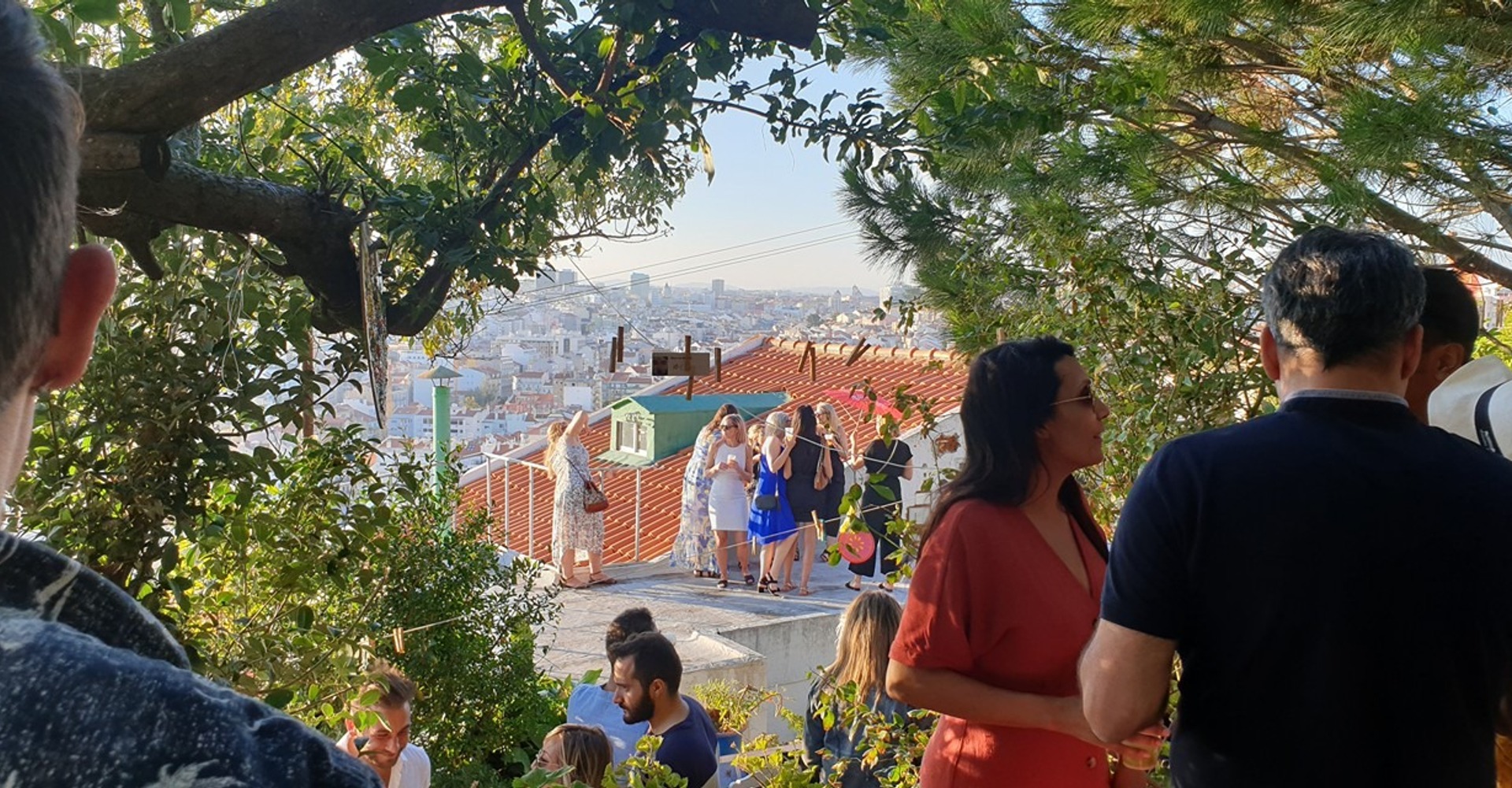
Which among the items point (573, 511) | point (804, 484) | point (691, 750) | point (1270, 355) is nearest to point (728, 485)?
point (804, 484)

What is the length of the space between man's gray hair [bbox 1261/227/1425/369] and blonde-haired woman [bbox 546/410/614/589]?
6.52 meters

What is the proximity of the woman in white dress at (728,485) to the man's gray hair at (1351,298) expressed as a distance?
6557mm

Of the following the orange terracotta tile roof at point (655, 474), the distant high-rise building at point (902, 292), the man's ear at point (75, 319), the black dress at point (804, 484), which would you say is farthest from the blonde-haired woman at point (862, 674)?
the orange terracotta tile roof at point (655, 474)

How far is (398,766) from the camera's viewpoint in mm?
3633

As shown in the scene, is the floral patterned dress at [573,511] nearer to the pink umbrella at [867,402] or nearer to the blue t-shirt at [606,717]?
the blue t-shirt at [606,717]

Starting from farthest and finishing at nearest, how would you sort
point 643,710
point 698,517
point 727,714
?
1. point 698,517
2. point 727,714
3. point 643,710

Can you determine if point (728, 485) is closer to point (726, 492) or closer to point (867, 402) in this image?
point (726, 492)

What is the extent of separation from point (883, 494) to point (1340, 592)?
4.55 feet

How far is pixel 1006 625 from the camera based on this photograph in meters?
2.04

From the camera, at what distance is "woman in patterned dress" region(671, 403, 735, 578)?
8.29m

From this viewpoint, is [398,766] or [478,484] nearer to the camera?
[398,766]

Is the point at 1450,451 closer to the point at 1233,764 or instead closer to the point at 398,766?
the point at 1233,764

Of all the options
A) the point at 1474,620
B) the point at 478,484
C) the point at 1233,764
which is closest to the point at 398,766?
the point at 1233,764

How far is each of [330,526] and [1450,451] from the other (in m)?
2.01
